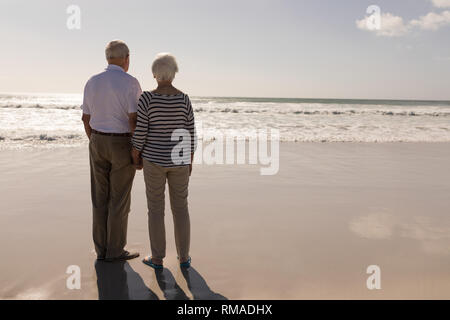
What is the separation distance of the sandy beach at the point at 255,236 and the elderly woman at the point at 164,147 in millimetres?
312

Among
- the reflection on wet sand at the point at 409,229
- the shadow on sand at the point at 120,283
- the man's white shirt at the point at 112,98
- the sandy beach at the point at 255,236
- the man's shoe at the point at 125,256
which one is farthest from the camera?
the reflection on wet sand at the point at 409,229

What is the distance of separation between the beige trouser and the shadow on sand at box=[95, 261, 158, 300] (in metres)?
0.27

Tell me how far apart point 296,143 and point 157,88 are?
7.75 meters

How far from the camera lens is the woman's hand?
2.82 m

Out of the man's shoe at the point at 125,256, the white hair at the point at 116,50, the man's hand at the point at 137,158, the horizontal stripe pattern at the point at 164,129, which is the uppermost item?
the white hair at the point at 116,50

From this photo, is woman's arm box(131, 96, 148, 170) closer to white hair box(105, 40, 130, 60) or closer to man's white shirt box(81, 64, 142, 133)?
man's white shirt box(81, 64, 142, 133)

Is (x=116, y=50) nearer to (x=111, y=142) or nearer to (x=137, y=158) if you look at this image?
(x=111, y=142)

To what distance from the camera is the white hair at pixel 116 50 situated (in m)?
2.85

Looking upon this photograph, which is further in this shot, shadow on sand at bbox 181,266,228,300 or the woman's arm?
the woman's arm

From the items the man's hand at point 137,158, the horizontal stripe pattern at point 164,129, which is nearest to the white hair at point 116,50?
the horizontal stripe pattern at point 164,129

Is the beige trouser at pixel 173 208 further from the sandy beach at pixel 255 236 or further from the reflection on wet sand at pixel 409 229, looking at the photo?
the reflection on wet sand at pixel 409 229

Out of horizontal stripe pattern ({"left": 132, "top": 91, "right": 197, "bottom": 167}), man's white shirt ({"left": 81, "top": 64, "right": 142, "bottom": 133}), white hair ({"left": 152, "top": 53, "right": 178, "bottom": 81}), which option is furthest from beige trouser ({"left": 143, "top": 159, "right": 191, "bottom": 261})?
white hair ({"left": 152, "top": 53, "right": 178, "bottom": 81})
